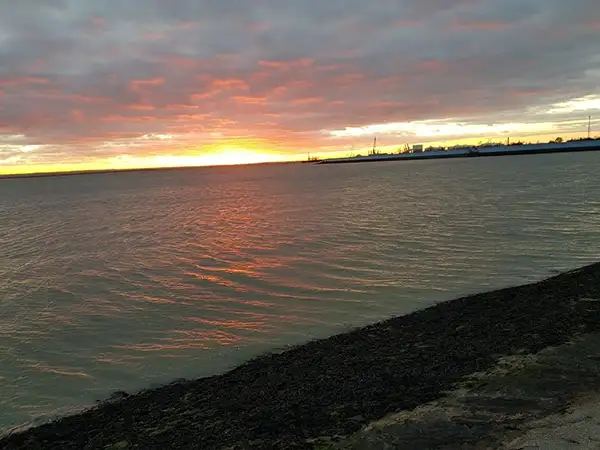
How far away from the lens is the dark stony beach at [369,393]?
5816 mm

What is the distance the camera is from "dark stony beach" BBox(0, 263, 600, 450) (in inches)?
229

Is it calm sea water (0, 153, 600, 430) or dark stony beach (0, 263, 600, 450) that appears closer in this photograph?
dark stony beach (0, 263, 600, 450)

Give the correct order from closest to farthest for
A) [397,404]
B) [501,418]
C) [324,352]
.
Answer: [501,418]
[397,404]
[324,352]

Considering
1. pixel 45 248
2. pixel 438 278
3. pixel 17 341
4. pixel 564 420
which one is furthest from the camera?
pixel 45 248

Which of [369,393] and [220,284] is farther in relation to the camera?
[220,284]

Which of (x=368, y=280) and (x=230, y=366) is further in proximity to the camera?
(x=368, y=280)

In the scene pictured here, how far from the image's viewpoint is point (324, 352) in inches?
371

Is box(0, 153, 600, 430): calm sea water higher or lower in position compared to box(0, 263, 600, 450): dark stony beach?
lower

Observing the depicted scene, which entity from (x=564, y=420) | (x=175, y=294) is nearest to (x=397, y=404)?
(x=564, y=420)

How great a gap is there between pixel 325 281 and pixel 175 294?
512cm

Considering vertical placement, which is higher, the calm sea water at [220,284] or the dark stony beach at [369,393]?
the dark stony beach at [369,393]

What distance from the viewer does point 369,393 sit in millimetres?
7004

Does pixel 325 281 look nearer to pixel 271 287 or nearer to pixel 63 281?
pixel 271 287

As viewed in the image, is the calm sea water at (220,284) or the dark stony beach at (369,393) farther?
the calm sea water at (220,284)
